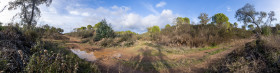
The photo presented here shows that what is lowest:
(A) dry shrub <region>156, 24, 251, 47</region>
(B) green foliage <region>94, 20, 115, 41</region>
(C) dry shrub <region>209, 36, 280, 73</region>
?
(C) dry shrub <region>209, 36, 280, 73</region>

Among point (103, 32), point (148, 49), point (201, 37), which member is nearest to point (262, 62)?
point (148, 49)

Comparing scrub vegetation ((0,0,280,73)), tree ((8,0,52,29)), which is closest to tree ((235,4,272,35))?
scrub vegetation ((0,0,280,73))

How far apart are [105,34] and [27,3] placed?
11809 mm

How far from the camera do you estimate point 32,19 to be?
15.6 meters

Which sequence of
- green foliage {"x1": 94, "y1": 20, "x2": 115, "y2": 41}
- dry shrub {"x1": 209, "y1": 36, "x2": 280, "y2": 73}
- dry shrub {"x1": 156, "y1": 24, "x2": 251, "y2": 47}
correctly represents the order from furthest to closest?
green foliage {"x1": 94, "y1": 20, "x2": 115, "y2": 41}
dry shrub {"x1": 156, "y1": 24, "x2": 251, "y2": 47}
dry shrub {"x1": 209, "y1": 36, "x2": 280, "y2": 73}

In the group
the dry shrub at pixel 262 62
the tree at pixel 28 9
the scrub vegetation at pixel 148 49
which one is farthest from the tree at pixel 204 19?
the tree at pixel 28 9

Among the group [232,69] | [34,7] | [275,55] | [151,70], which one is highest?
[34,7]

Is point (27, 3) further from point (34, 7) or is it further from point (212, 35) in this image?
point (212, 35)

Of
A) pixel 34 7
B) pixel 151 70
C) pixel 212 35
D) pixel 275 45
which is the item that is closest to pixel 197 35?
pixel 212 35

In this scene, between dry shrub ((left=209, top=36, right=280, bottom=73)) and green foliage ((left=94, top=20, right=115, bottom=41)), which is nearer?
dry shrub ((left=209, top=36, right=280, bottom=73))

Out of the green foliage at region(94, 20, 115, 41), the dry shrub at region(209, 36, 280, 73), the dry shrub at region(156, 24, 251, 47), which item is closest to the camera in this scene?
the dry shrub at region(209, 36, 280, 73)

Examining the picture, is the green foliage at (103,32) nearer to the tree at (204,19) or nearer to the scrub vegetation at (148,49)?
the scrub vegetation at (148,49)

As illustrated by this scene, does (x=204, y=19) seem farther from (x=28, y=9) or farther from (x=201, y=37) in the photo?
(x=28, y=9)

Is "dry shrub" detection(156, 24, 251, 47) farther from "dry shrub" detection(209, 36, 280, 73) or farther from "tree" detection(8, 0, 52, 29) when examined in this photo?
"tree" detection(8, 0, 52, 29)
